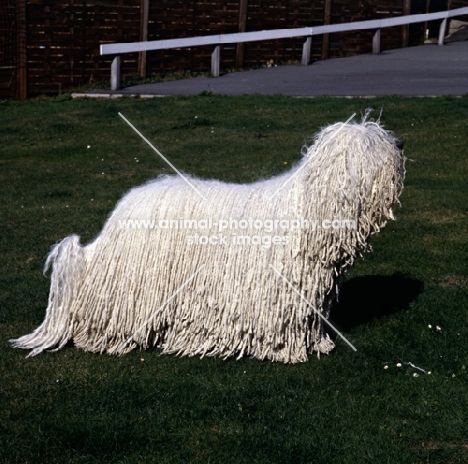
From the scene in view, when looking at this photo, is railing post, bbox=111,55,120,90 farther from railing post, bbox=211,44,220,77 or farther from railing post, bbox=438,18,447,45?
railing post, bbox=438,18,447,45

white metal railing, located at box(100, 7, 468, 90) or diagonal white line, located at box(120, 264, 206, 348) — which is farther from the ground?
white metal railing, located at box(100, 7, 468, 90)

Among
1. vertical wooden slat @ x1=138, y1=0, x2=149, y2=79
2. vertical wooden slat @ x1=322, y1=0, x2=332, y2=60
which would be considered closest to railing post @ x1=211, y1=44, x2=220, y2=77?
vertical wooden slat @ x1=138, y1=0, x2=149, y2=79

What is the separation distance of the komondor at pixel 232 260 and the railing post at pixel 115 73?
36.0ft

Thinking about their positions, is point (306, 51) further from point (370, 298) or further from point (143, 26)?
point (370, 298)

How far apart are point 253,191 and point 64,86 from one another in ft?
40.3

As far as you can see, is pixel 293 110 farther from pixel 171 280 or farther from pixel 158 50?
pixel 171 280

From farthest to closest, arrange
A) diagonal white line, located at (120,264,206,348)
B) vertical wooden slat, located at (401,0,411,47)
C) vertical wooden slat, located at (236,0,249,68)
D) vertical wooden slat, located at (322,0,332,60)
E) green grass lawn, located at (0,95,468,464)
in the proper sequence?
vertical wooden slat, located at (401,0,411,47), vertical wooden slat, located at (322,0,332,60), vertical wooden slat, located at (236,0,249,68), diagonal white line, located at (120,264,206,348), green grass lawn, located at (0,95,468,464)

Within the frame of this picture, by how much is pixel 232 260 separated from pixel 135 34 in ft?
43.3

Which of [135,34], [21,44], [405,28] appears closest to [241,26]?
[135,34]

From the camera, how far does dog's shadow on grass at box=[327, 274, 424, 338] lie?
6.36 meters

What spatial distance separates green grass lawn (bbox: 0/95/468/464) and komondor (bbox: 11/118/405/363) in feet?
0.55

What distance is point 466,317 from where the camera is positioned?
623 cm

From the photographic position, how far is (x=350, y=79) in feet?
56.6

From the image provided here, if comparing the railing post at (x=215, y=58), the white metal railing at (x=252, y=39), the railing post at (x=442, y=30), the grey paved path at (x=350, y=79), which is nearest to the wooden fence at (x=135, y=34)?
the white metal railing at (x=252, y=39)
